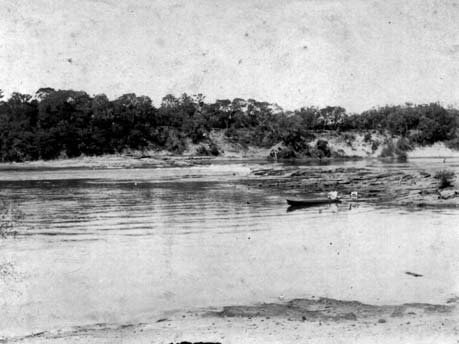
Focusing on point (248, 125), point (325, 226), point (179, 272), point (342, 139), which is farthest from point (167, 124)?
point (179, 272)

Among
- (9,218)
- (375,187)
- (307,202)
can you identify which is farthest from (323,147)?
(9,218)

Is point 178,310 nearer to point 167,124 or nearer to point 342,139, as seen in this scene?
point 167,124

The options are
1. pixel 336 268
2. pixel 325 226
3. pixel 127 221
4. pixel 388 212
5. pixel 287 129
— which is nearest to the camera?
pixel 336 268

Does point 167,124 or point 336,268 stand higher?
point 167,124

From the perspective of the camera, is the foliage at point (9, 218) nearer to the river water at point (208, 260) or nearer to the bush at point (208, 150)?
the river water at point (208, 260)

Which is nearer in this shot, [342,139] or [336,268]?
[336,268]

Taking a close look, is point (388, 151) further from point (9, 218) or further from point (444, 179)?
point (9, 218)
